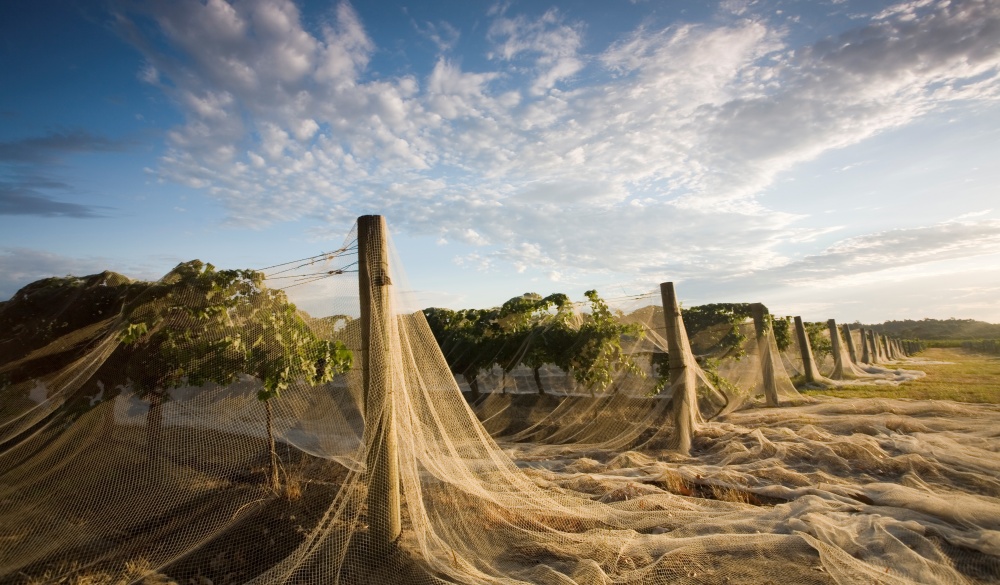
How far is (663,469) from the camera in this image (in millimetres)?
5586

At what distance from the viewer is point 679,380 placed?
7.29 metres

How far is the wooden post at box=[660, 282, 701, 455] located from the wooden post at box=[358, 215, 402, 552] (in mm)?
4637

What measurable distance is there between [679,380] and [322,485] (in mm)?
4971

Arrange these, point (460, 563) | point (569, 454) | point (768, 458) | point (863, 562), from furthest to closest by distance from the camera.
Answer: point (569, 454), point (768, 458), point (460, 563), point (863, 562)

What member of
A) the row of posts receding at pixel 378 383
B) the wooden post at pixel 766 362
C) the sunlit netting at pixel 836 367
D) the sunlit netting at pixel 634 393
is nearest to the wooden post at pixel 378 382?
the row of posts receding at pixel 378 383

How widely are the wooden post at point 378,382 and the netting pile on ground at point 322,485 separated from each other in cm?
2

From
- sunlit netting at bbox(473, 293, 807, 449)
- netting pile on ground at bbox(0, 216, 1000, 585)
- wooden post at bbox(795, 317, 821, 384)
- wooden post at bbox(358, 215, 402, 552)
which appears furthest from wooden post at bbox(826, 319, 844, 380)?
wooden post at bbox(358, 215, 402, 552)

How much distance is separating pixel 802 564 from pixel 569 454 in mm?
4021

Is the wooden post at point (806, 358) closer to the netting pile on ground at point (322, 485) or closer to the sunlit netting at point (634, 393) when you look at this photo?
the sunlit netting at point (634, 393)

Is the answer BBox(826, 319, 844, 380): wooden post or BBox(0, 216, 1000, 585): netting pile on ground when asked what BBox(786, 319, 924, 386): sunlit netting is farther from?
BBox(0, 216, 1000, 585): netting pile on ground

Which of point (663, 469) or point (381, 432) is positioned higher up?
point (381, 432)

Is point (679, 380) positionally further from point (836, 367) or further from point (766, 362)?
point (836, 367)

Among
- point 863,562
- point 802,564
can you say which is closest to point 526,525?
point 802,564

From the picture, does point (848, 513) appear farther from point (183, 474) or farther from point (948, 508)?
point (183, 474)
